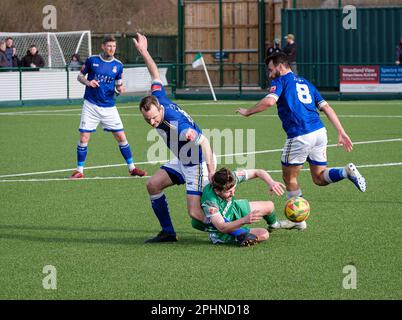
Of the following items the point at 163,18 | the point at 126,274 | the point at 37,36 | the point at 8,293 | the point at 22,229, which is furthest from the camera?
the point at 163,18

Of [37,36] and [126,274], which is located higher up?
[37,36]

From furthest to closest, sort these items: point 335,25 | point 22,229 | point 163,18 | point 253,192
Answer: point 163,18 → point 335,25 → point 253,192 → point 22,229

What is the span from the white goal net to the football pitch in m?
23.4

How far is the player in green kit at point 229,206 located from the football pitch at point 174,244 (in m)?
0.17

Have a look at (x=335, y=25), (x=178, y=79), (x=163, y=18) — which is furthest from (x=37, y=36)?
(x=163, y=18)

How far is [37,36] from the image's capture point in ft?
148

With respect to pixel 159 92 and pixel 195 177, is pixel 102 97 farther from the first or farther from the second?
pixel 195 177

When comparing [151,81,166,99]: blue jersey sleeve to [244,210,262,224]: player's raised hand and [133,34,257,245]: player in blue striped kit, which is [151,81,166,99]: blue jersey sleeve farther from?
[244,210,262,224]: player's raised hand

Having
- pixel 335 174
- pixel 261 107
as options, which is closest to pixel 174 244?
pixel 261 107

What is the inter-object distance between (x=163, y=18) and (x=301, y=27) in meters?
25.9

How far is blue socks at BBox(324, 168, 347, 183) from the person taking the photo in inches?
496

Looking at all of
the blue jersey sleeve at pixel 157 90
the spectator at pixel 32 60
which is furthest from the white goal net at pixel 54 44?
the blue jersey sleeve at pixel 157 90

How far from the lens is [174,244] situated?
37.0 ft
